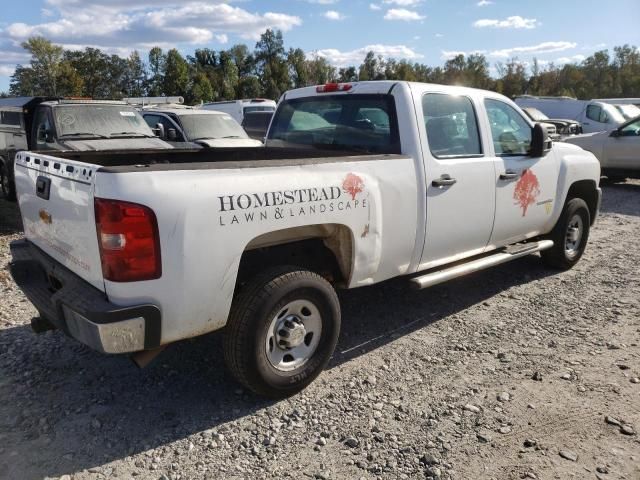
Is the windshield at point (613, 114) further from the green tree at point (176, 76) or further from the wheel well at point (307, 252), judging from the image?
the green tree at point (176, 76)

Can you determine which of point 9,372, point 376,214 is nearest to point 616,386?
point 376,214

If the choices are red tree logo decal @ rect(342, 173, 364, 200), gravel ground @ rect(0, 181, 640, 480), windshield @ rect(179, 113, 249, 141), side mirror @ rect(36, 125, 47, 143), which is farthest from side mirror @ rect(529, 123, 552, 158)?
windshield @ rect(179, 113, 249, 141)

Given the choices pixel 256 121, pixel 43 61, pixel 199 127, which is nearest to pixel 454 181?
pixel 199 127

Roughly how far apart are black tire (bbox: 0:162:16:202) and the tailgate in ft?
21.4

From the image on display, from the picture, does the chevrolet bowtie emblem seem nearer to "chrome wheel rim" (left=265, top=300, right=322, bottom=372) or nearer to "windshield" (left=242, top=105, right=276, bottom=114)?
"chrome wheel rim" (left=265, top=300, right=322, bottom=372)

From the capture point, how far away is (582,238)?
601cm

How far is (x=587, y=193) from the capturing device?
20.2 ft

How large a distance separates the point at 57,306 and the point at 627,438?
10.5ft

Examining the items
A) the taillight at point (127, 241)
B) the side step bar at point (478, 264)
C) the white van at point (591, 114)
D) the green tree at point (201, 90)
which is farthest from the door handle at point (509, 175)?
the green tree at point (201, 90)

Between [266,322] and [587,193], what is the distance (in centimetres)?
469

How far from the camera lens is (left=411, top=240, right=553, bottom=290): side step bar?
404 centimetres

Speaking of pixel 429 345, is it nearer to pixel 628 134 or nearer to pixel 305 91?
pixel 305 91

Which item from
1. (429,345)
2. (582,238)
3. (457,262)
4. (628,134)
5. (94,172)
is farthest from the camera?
(628,134)

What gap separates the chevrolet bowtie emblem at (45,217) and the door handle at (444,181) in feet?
8.40
